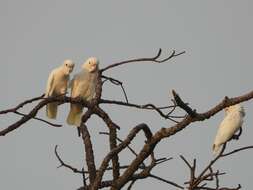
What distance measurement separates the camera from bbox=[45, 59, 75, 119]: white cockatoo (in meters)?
10.1

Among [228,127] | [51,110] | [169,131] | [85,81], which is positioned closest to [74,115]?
[51,110]

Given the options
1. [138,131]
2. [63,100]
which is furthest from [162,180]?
[63,100]

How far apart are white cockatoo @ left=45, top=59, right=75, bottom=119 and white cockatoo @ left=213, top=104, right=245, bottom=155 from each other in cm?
271

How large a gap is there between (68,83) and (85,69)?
0.37 m

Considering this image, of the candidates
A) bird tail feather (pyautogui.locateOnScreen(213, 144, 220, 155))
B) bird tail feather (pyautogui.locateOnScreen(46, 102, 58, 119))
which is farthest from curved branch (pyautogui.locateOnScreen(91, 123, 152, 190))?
bird tail feather (pyautogui.locateOnScreen(213, 144, 220, 155))

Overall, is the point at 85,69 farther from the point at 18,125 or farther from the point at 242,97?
the point at 242,97

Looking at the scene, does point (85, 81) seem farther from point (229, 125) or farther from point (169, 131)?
point (169, 131)

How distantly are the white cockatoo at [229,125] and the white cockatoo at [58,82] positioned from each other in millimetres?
2710

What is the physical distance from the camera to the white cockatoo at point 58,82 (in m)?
10.1

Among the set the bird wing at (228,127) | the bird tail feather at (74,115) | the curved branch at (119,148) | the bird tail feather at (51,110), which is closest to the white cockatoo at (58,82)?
the bird tail feather at (51,110)

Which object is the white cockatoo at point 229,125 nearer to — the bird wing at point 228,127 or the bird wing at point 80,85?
the bird wing at point 228,127

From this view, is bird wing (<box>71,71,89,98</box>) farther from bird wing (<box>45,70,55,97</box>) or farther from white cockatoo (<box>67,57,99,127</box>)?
bird wing (<box>45,70,55,97</box>)

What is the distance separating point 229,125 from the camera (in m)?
11.1

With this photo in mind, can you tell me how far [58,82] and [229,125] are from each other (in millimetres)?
3184
